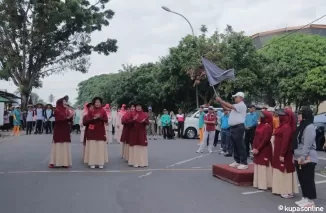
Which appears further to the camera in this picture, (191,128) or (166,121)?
(191,128)

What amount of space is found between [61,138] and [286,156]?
6317mm

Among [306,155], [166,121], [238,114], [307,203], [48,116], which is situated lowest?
[307,203]

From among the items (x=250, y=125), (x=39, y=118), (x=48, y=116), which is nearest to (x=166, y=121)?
(x=48, y=116)

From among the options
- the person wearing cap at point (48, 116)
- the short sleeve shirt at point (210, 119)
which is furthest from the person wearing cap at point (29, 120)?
the short sleeve shirt at point (210, 119)

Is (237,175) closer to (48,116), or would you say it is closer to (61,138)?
(61,138)

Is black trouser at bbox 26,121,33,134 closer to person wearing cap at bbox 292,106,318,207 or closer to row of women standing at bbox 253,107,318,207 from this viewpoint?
row of women standing at bbox 253,107,318,207

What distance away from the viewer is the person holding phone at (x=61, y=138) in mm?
11891

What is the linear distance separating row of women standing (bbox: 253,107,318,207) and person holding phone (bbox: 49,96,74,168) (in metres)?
5.36

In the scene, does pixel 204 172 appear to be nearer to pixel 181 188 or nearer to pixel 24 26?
pixel 181 188

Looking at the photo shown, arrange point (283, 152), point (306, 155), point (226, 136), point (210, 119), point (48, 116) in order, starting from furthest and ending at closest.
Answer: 1. point (48, 116)
2. point (210, 119)
3. point (226, 136)
4. point (283, 152)
5. point (306, 155)

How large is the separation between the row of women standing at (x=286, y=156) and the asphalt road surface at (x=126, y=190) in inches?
11.4

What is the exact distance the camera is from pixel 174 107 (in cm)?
3819

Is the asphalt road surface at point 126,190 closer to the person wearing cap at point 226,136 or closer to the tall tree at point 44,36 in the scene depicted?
the person wearing cap at point 226,136

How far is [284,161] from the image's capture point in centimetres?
812
